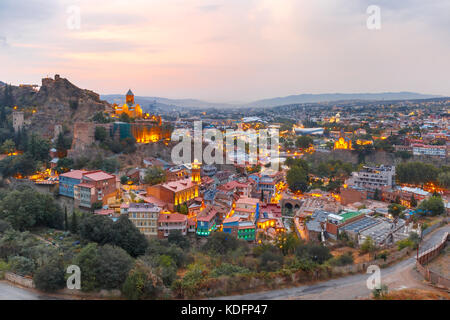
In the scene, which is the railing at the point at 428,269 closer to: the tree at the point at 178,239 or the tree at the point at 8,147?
the tree at the point at 178,239

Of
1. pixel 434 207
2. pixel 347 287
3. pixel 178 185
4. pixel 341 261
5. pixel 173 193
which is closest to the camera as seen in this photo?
pixel 347 287

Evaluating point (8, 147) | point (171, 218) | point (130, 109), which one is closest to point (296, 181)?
point (171, 218)

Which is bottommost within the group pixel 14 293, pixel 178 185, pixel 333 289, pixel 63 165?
pixel 333 289

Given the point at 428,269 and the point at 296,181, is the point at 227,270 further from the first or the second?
the point at 296,181

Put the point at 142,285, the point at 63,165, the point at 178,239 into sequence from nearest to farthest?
the point at 142,285, the point at 178,239, the point at 63,165

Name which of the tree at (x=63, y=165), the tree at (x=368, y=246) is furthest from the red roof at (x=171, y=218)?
the tree at (x=63, y=165)

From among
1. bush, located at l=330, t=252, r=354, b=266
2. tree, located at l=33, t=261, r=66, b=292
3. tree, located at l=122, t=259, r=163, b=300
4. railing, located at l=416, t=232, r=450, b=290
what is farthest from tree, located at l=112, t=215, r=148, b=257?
railing, located at l=416, t=232, r=450, b=290

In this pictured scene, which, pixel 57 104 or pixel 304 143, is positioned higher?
pixel 57 104
